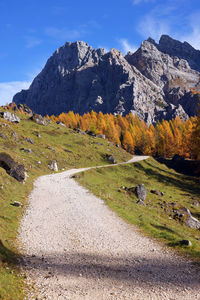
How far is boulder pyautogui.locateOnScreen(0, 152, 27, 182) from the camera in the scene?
28.2m

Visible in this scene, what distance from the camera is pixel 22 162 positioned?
124ft

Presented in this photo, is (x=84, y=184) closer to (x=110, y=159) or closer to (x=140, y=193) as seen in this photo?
(x=140, y=193)

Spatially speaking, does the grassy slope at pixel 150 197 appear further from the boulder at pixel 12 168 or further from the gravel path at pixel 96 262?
the boulder at pixel 12 168

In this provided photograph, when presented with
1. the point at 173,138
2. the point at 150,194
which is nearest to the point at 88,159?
the point at 150,194

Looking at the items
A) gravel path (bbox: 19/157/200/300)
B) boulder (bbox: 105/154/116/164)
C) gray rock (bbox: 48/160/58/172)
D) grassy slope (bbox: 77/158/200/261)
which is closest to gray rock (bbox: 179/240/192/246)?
grassy slope (bbox: 77/158/200/261)

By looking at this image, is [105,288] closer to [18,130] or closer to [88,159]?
[88,159]

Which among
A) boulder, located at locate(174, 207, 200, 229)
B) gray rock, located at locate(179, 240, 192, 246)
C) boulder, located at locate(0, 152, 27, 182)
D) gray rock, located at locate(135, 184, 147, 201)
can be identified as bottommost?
boulder, located at locate(174, 207, 200, 229)

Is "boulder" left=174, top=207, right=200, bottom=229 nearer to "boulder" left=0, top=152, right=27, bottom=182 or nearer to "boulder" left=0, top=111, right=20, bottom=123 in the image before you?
"boulder" left=0, top=152, right=27, bottom=182

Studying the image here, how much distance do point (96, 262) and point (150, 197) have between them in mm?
26985

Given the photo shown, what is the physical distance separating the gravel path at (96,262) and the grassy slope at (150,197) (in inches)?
70.8

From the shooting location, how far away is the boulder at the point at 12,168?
92.5 ft

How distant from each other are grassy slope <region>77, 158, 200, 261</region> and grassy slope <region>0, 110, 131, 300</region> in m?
9.45

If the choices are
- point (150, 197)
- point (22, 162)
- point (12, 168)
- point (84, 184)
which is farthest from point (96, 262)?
point (22, 162)

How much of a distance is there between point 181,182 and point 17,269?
59.4 meters
